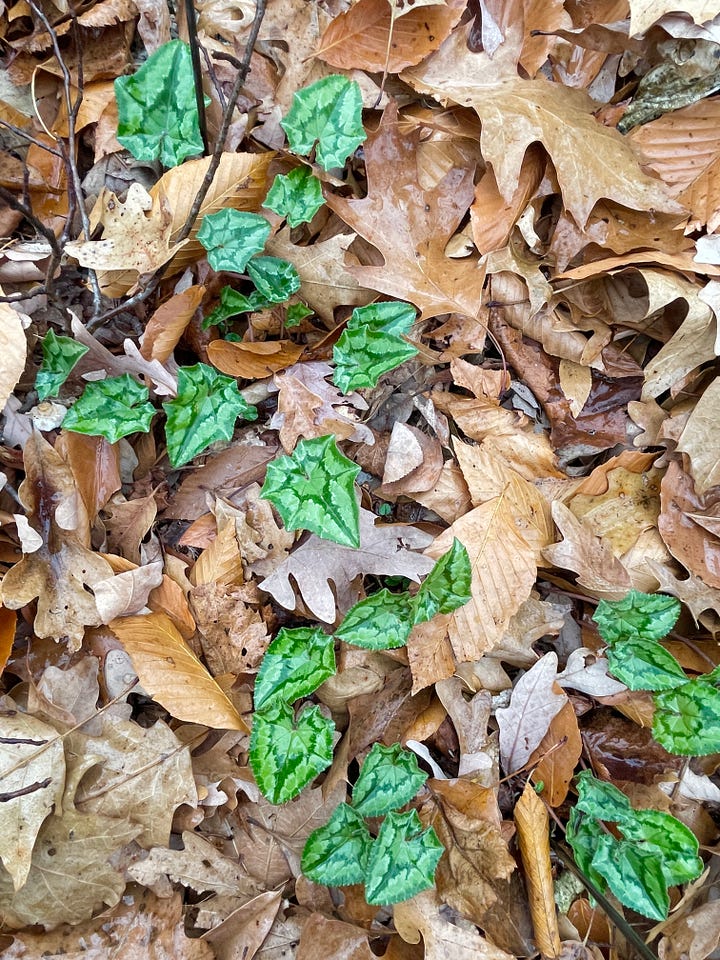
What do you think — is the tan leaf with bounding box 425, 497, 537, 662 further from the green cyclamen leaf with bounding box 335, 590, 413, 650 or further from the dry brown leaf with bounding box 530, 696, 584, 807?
the dry brown leaf with bounding box 530, 696, 584, 807

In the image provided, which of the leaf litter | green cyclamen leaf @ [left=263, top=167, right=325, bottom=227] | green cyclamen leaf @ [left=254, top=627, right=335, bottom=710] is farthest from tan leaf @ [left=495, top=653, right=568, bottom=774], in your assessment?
green cyclamen leaf @ [left=263, top=167, right=325, bottom=227]

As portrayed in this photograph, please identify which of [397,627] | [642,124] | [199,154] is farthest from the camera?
[642,124]

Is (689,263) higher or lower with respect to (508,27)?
lower

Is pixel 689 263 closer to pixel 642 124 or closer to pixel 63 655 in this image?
pixel 642 124

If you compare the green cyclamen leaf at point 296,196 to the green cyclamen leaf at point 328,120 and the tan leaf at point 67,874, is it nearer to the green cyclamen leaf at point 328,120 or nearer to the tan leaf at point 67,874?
the green cyclamen leaf at point 328,120

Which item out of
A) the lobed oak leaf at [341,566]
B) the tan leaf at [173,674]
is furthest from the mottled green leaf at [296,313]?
the tan leaf at [173,674]

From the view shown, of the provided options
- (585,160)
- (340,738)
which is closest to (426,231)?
(585,160)

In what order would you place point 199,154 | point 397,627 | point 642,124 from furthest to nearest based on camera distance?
point 642,124
point 199,154
point 397,627
